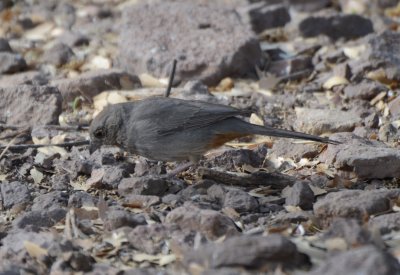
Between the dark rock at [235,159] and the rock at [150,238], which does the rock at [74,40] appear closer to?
the dark rock at [235,159]

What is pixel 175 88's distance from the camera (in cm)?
789

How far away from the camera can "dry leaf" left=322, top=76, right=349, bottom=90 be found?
793 cm

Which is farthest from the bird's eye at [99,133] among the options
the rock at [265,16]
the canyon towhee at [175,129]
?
the rock at [265,16]

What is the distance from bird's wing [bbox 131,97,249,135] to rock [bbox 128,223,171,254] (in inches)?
53.8

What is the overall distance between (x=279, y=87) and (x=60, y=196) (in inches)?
130

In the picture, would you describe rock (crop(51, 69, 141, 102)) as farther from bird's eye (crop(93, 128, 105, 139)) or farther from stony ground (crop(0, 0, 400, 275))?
bird's eye (crop(93, 128, 105, 139))

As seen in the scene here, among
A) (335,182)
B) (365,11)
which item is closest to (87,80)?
(335,182)

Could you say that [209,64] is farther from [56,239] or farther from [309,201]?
[56,239]

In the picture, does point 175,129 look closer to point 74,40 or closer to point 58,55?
point 58,55

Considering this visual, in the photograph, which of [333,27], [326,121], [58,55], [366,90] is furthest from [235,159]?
[333,27]

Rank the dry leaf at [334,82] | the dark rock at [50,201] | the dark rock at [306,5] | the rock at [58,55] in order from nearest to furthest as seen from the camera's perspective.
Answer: the dark rock at [50,201]
the dry leaf at [334,82]
the rock at [58,55]
the dark rock at [306,5]

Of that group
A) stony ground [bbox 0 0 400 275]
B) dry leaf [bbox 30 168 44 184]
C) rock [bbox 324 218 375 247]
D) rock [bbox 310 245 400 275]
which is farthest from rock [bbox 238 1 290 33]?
rock [bbox 310 245 400 275]

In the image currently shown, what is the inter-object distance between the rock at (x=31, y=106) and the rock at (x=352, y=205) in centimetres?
288

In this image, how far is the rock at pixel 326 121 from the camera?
22.8 feet
